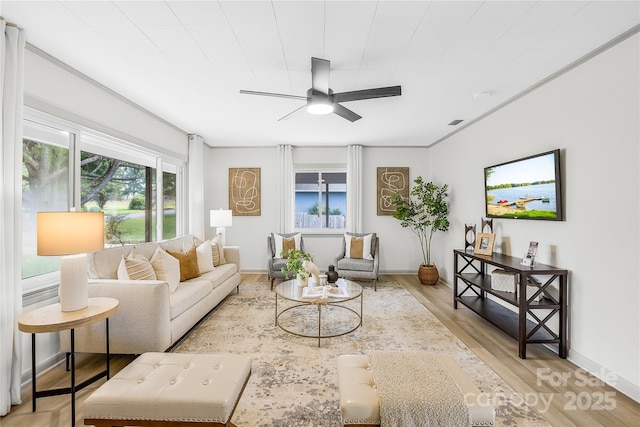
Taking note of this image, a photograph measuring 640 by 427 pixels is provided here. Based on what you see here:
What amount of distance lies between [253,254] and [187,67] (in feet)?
13.0

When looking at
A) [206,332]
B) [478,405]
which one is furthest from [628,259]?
[206,332]

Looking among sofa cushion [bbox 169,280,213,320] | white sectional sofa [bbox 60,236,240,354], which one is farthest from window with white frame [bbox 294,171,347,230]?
white sectional sofa [bbox 60,236,240,354]

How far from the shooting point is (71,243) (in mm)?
1832

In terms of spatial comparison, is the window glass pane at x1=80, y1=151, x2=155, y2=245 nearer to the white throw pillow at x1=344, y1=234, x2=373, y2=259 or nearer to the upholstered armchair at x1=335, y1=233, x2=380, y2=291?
the upholstered armchair at x1=335, y1=233, x2=380, y2=291

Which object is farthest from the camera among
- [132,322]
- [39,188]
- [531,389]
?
[39,188]

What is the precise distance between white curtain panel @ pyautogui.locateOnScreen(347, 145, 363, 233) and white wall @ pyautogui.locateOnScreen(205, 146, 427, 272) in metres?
0.18

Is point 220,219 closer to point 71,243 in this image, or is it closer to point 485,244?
point 71,243

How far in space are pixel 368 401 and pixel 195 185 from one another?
4.60 meters

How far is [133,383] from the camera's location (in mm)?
1496

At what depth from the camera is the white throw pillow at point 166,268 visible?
2969 millimetres

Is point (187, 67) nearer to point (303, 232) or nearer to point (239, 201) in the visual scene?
point (239, 201)

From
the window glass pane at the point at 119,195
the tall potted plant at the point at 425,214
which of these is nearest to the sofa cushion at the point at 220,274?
the window glass pane at the point at 119,195

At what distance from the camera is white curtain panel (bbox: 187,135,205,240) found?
4.96 meters

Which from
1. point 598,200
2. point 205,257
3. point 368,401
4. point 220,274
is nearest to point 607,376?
point 598,200
